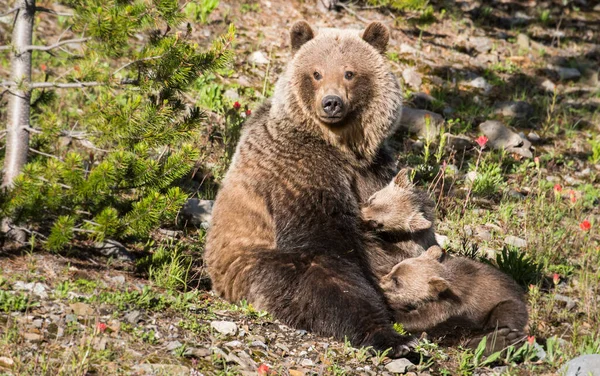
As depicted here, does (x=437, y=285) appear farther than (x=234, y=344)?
Yes

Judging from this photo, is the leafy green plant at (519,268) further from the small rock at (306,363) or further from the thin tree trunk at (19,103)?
the thin tree trunk at (19,103)

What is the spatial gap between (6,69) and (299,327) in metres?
5.53

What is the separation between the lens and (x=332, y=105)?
18.6 ft

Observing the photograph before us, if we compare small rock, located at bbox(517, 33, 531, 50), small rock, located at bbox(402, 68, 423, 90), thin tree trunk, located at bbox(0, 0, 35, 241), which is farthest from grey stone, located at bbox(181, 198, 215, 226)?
small rock, located at bbox(517, 33, 531, 50)

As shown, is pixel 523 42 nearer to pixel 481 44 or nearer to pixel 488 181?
pixel 481 44

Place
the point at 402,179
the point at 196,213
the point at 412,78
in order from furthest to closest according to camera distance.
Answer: the point at 412,78 < the point at 196,213 < the point at 402,179

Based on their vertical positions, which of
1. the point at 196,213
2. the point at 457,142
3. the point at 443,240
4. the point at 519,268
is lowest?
the point at 196,213

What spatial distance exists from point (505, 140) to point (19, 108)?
624cm

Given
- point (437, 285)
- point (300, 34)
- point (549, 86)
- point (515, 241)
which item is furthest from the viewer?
point (549, 86)

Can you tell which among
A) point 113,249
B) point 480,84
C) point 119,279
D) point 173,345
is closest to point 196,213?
point 113,249

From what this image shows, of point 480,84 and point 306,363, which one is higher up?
point 480,84

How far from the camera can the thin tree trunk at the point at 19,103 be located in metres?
5.47

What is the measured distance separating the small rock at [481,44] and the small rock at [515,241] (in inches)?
204

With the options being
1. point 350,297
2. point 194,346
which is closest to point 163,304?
point 194,346
